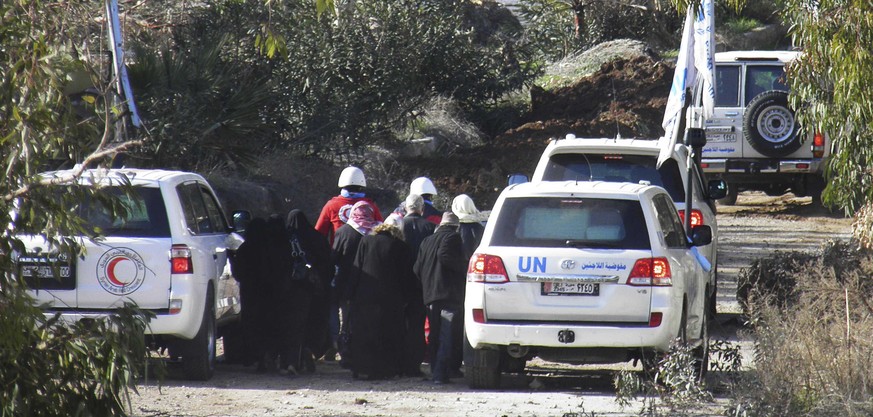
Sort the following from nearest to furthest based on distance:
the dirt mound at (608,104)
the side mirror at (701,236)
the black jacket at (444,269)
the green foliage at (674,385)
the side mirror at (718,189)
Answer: the green foliage at (674,385)
the black jacket at (444,269)
the side mirror at (701,236)
the side mirror at (718,189)
the dirt mound at (608,104)

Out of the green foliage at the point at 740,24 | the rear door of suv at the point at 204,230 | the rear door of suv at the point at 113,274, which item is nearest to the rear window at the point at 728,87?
the rear door of suv at the point at 204,230

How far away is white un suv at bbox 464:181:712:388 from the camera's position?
9109 millimetres

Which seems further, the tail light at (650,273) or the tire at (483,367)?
the tire at (483,367)

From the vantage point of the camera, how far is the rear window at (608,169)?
11500 mm

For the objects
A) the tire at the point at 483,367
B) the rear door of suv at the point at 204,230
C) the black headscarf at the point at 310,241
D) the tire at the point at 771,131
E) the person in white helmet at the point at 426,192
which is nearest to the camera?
the tire at the point at 483,367

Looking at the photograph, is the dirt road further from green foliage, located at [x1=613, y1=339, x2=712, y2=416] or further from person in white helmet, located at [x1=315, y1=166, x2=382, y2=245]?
person in white helmet, located at [x1=315, y1=166, x2=382, y2=245]

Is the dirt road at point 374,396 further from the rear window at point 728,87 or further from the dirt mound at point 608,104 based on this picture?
the dirt mound at point 608,104

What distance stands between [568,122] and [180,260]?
13.7 metres

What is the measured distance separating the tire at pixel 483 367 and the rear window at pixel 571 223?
90 centimetres

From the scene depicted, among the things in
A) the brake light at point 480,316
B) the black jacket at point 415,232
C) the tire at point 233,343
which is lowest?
the tire at point 233,343

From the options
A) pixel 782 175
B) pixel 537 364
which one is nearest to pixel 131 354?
pixel 537 364

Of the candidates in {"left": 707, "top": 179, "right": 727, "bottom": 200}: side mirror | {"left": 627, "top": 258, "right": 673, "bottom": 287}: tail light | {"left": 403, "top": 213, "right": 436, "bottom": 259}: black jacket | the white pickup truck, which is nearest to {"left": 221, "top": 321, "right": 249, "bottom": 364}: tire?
{"left": 403, "top": 213, "right": 436, "bottom": 259}: black jacket

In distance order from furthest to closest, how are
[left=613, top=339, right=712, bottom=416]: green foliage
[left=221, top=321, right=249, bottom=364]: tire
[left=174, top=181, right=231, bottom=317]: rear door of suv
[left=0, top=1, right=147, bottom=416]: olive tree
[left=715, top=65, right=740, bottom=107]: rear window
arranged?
[left=715, top=65, right=740, bottom=107]: rear window < [left=221, top=321, right=249, bottom=364]: tire < [left=174, top=181, right=231, bottom=317]: rear door of suv < [left=613, top=339, right=712, bottom=416]: green foliage < [left=0, top=1, right=147, bottom=416]: olive tree

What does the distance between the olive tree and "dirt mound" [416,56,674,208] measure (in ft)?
45.4
